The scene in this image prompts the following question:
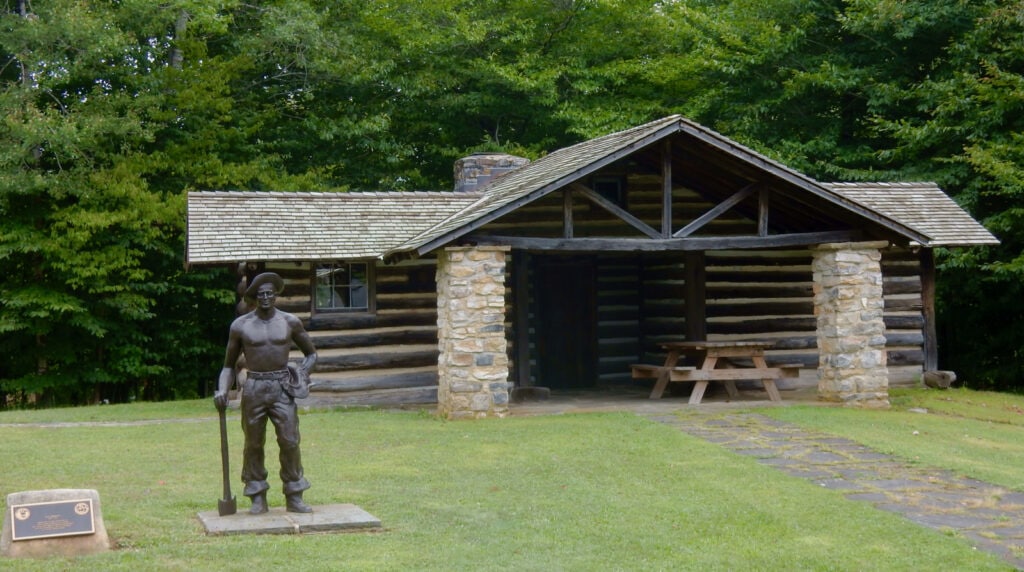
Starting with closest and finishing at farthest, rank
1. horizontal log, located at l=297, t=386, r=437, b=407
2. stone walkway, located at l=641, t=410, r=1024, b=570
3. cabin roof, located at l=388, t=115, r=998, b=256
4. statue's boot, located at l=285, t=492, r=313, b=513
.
Answer: 1. statue's boot, located at l=285, t=492, r=313, b=513
2. stone walkway, located at l=641, t=410, r=1024, b=570
3. cabin roof, located at l=388, t=115, r=998, b=256
4. horizontal log, located at l=297, t=386, r=437, b=407

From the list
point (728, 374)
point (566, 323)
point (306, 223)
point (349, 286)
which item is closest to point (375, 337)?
point (349, 286)

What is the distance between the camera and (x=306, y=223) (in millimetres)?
18234

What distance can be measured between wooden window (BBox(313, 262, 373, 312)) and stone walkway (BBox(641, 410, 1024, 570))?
5.62 meters

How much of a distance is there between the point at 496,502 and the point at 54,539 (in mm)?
3810

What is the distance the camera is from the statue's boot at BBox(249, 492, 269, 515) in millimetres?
8961

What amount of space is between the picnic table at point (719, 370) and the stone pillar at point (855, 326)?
0.70 m

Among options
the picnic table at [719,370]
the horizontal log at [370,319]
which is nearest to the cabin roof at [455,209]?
the horizontal log at [370,319]

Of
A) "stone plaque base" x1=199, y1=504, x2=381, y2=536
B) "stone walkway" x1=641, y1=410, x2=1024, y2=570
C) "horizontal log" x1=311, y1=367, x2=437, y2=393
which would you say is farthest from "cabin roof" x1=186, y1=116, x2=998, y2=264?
"stone plaque base" x1=199, y1=504, x2=381, y2=536

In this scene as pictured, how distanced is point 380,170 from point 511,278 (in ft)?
35.6

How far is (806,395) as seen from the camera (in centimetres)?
1852

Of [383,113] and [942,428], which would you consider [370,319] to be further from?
[383,113]

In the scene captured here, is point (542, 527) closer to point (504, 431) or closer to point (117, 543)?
point (117, 543)

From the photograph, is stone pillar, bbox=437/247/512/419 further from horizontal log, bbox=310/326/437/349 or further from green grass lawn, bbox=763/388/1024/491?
green grass lawn, bbox=763/388/1024/491

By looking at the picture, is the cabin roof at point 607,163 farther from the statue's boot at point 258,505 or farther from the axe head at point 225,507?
the axe head at point 225,507
